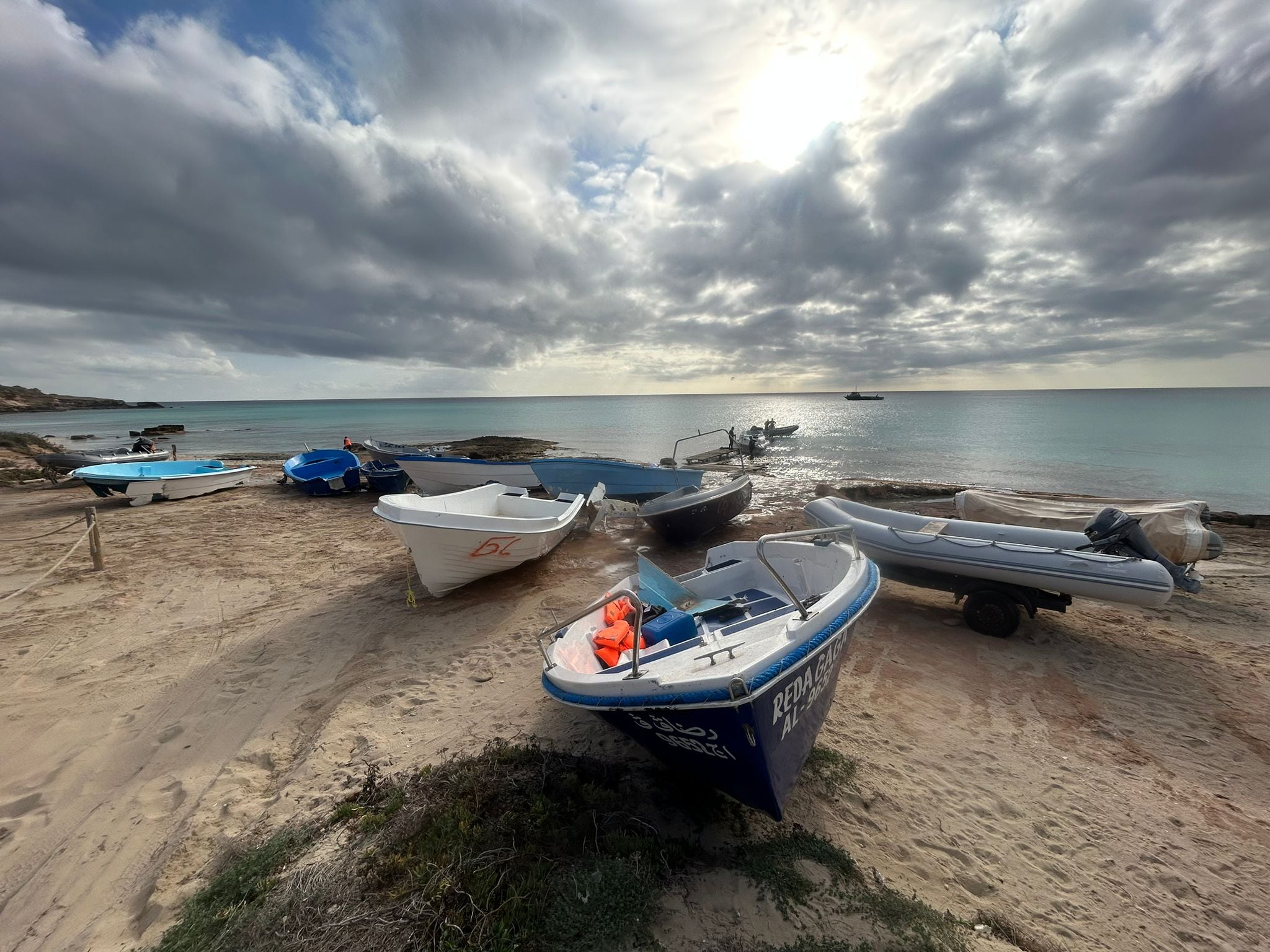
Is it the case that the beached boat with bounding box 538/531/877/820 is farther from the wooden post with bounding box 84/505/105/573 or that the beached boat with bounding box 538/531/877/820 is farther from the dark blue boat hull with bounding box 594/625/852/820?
the wooden post with bounding box 84/505/105/573

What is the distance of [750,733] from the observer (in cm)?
309

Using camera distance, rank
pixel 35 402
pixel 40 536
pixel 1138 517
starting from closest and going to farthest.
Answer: pixel 1138 517 < pixel 40 536 < pixel 35 402

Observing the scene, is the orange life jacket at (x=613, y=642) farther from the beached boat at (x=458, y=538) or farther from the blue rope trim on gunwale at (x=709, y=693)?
the beached boat at (x=458, y=538)

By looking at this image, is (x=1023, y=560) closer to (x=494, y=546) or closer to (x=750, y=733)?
(x=750, y=733)

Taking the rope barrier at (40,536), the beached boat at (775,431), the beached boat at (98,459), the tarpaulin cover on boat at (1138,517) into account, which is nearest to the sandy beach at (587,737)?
the tarpaulin cover on boat at (1138,517)

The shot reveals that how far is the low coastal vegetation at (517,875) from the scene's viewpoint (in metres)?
2.78

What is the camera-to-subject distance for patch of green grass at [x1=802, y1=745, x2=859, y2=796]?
13.6ft

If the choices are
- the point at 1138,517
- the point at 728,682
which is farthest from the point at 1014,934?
the point at 1138,517

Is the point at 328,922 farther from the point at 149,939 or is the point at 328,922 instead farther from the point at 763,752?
the point at 763,752

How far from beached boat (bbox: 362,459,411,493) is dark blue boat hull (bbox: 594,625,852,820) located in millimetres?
15231

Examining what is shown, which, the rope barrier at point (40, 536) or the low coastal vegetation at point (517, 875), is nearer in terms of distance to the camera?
the low coastal vegetation at point (517, 875)

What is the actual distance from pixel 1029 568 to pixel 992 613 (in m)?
0.78

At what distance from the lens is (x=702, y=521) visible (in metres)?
11.2

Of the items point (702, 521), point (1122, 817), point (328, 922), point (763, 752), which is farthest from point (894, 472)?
point (328, 922)
